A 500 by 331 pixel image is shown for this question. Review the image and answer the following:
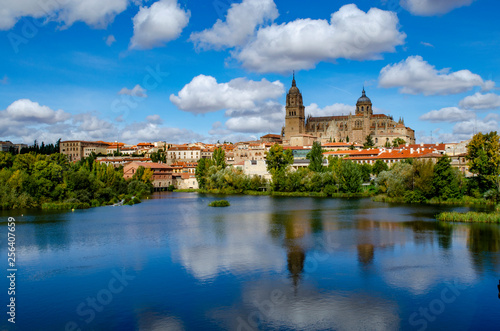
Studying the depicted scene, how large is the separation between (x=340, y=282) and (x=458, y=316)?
346 cm

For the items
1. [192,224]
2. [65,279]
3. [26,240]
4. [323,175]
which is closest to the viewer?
[65,279]

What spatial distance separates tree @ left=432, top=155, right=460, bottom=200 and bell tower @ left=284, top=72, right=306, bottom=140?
77.1 meters

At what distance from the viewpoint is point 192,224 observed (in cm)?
2642

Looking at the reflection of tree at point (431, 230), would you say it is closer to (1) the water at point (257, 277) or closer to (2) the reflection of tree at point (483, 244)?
(1) the water at point (257, 277)

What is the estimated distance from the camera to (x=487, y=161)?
36.5 m

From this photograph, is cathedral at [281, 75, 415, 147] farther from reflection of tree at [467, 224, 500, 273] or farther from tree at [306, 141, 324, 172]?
reflection of tree at [467, 224, 500, 273]

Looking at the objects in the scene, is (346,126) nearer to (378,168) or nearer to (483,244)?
(378,168)

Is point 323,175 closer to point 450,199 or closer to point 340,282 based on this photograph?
point 450,199

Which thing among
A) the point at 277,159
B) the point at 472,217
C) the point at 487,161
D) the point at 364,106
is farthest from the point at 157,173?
the point at 364,106

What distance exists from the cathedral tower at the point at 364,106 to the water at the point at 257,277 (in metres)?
85.7

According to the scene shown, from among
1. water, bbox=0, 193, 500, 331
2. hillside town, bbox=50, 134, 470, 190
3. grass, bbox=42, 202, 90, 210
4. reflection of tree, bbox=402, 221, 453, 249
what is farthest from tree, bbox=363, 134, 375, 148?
water, bbox=0, 193, 500, 331

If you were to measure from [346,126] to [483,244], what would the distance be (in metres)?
92.7

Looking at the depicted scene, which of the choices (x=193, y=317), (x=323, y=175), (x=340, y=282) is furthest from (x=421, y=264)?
(x=323, y=175)

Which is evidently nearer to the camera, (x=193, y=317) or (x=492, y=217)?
(x=193, y=317)
